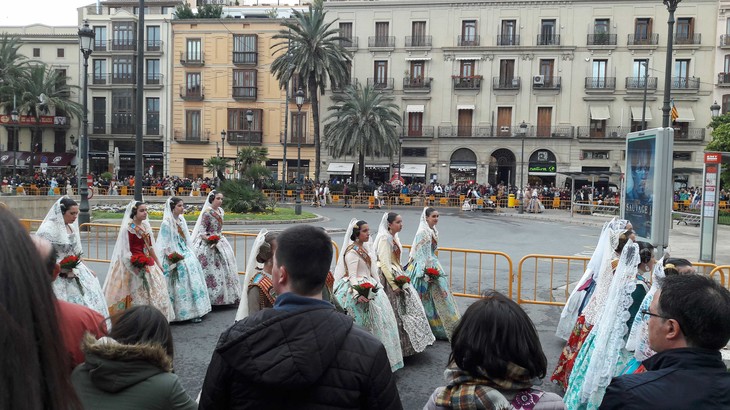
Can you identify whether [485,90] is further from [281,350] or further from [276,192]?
[281,350]

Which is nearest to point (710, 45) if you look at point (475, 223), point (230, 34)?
point (475, 223)

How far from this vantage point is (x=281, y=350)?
7.06 feet

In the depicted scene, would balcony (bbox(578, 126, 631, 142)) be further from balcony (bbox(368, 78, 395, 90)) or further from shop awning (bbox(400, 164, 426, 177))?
balcony (bbox(368, 78, 395, 90))

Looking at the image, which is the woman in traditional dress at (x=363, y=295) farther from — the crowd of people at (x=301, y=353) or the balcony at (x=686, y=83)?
the balcony at (x=686, y=83)

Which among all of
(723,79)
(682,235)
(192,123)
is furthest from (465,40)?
(682,235)

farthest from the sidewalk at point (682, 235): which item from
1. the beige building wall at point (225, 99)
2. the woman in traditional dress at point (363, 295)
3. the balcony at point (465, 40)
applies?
the beige building wall at point (225, 99)

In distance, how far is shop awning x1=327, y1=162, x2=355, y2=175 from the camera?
47344mm

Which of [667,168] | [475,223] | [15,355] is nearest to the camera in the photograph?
[15,355]

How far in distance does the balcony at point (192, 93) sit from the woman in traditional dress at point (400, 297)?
46.3 m

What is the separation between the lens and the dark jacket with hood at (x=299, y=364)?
2137mm

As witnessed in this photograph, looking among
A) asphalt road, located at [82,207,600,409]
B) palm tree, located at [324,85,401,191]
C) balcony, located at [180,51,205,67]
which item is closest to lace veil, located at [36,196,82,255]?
asphalt road, located at [82,207,600,409]

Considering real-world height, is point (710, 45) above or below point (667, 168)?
above

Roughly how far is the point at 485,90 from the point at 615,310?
42998mm

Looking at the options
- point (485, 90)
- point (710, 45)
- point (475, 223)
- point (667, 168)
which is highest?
point (710, 45)
